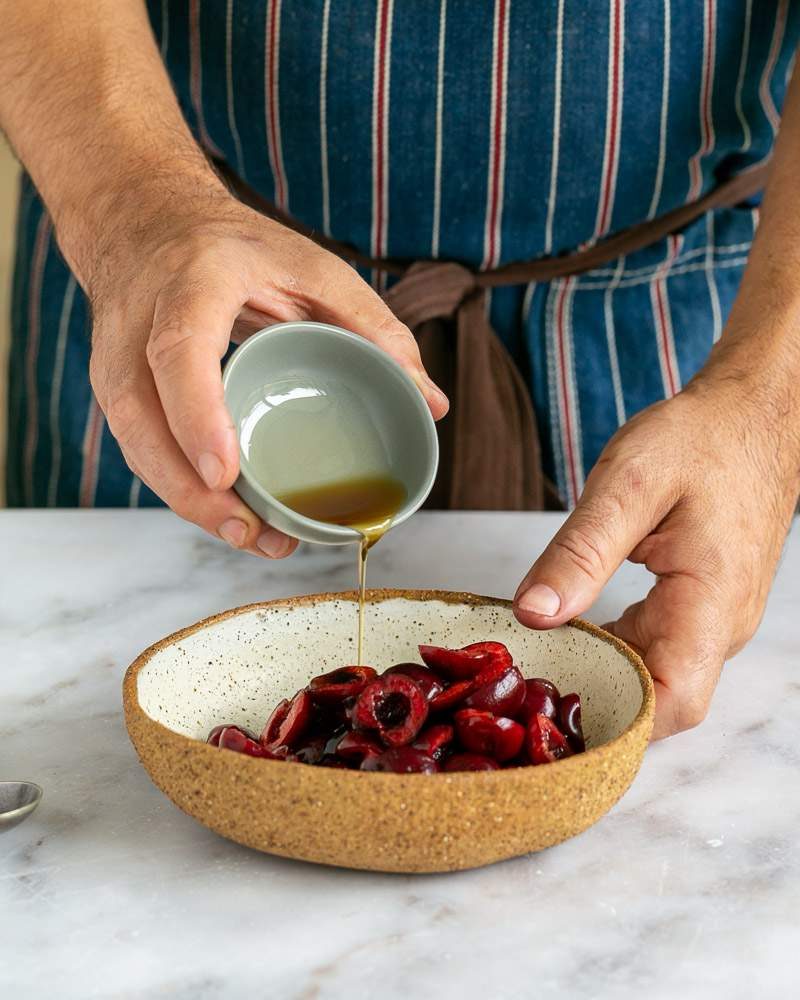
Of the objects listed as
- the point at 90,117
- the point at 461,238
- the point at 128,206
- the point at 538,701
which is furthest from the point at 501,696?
the point at 461,238

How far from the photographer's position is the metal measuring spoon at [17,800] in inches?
38.7

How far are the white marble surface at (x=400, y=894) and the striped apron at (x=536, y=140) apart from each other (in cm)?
70

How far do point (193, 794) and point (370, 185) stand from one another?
110 centimetres

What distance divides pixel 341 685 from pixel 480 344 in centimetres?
91

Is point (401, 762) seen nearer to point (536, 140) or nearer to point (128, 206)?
point (128, 206)

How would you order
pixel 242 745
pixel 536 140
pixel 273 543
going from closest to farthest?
pixel 242 745
pixel 273 543
pixel 536 140

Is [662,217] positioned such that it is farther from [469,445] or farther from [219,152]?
[219,152]

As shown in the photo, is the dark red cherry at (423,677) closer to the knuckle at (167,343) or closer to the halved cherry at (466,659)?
the halved cherry at (466,659)

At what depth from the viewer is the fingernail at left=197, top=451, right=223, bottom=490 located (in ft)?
3.33

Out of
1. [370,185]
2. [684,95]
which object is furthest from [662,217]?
[370,185]

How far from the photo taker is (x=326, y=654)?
1189 millimetres

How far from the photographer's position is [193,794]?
35.2 inches

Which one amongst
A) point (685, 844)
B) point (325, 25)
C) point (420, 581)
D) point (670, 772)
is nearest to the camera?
point (685, 844)

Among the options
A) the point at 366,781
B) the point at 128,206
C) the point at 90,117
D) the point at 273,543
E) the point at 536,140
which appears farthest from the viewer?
the point at 536,140
